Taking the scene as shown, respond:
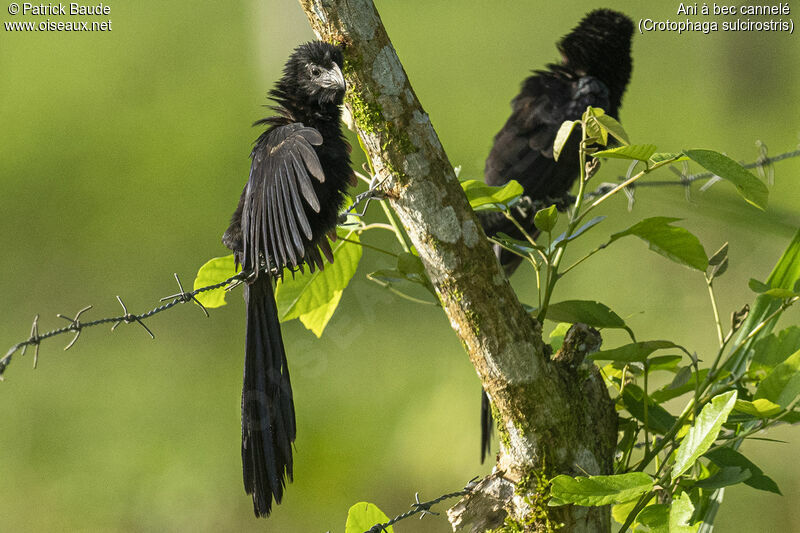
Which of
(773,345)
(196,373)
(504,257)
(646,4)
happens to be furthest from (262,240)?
(646,4)

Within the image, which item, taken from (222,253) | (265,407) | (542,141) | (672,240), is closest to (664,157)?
(672,240)

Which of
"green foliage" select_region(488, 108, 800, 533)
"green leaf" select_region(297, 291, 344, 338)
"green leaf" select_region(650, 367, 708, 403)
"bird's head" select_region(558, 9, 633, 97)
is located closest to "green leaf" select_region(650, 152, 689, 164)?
"green foliage" select_region(488, 108, 800, 533)

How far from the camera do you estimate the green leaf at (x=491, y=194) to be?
1.06 m

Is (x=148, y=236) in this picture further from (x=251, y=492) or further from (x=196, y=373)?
(x=251, y=492)

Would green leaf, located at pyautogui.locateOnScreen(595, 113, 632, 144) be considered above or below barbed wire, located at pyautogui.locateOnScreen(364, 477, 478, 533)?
above

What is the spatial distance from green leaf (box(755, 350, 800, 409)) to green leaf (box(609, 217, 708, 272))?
0.17 metres

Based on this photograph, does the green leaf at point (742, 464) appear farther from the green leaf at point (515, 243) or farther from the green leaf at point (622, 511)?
the green leaf at point (515, 243)

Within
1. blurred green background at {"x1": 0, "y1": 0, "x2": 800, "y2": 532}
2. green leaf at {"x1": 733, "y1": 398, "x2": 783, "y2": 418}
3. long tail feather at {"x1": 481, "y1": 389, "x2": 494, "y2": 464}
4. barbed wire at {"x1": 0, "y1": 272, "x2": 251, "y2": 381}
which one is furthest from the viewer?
blurred green background at {"x1": 0, "y1": 0, "x2": 800, "y2": 532}

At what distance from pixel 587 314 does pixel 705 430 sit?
0.25m

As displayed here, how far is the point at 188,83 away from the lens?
5.39 metres

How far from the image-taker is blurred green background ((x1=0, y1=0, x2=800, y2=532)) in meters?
3.97

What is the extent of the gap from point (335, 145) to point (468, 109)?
13.2 ft

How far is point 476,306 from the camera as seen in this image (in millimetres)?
965

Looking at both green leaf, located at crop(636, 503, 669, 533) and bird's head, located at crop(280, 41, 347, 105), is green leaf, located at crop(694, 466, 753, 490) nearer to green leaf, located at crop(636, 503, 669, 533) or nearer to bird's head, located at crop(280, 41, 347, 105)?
green leaf, located at crop(636, 503, 669, 533)
